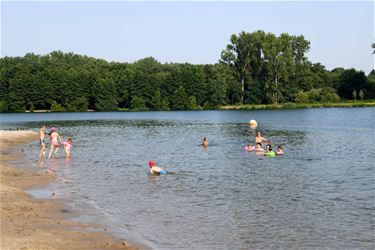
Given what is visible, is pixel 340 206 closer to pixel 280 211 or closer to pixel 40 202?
pixel 280 211

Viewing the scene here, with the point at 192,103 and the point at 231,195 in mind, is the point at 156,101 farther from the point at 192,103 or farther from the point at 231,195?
the point at 231,195

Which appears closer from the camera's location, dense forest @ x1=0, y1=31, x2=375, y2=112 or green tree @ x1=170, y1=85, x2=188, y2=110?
dense forest @ x1=0, y1=31, x2=375, y2=112

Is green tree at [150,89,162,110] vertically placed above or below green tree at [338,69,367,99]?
below

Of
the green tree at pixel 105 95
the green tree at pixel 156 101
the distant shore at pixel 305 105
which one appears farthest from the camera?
the green tree at pixel 156 101

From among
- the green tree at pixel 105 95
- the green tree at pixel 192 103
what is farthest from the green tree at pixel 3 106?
the green tree at pixel 192 103

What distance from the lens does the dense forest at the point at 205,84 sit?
15275cm

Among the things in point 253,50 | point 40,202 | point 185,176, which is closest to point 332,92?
point 253,50

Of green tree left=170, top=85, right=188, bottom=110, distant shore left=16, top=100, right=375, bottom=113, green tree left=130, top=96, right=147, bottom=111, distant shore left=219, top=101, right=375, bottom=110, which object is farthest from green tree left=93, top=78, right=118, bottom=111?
distant shore left=219, top=101, right=375, bottom=110

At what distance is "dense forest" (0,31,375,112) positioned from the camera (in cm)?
15275

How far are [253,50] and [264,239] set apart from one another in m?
145

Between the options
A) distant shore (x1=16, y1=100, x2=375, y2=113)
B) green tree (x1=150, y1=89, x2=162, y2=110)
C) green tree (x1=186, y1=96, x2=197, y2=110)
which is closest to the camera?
distant shore (x1=16, y1=100, x2=375, y2=113)

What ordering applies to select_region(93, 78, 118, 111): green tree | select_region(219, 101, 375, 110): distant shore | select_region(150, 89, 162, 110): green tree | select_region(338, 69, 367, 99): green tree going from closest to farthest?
select_region(219, 101, 375, 110): distant shore, select_region(338, 69, 367, 99): green tree, select_region(93, 78, 118, 111): green tree, select_region(150, 89, 162, 110): green tree

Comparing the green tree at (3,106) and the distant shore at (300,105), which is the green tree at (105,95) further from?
the distant shore at (300,105)

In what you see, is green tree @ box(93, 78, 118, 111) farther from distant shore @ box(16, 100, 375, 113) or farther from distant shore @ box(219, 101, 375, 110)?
distant shore @ box(219, 101, 375, 110)
